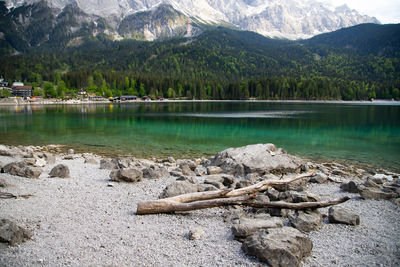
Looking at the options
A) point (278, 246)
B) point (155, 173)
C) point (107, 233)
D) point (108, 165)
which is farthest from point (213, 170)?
point (278, 246)

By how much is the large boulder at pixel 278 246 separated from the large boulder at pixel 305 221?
1206 millimetres

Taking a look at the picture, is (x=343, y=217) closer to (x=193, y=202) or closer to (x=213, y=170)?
(x=193, y=202)

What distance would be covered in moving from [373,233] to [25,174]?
50.4 feet

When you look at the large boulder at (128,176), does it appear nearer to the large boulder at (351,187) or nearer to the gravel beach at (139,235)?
the gravel beach at (139,235)

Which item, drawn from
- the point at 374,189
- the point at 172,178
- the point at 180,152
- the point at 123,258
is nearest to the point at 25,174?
the point at 172,178

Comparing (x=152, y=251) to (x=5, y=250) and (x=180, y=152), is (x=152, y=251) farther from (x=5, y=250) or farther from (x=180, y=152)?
(x=180, y=152)

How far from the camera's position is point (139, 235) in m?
7.96

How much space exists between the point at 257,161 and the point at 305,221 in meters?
8.16

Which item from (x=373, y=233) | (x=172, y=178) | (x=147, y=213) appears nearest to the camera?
(x=373, y=233)

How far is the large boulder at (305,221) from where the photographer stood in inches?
334

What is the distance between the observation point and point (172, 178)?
1463 cm

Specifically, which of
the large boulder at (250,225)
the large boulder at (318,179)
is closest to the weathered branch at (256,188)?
the large boulder at (250,225)

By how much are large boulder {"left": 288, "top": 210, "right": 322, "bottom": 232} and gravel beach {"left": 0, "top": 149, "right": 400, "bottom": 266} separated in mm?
215

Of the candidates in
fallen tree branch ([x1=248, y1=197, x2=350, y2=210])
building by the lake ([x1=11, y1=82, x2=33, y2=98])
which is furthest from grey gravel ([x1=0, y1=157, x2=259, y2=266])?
building by the lake ([x1=11, y1=82, x2=33, y2=98])
